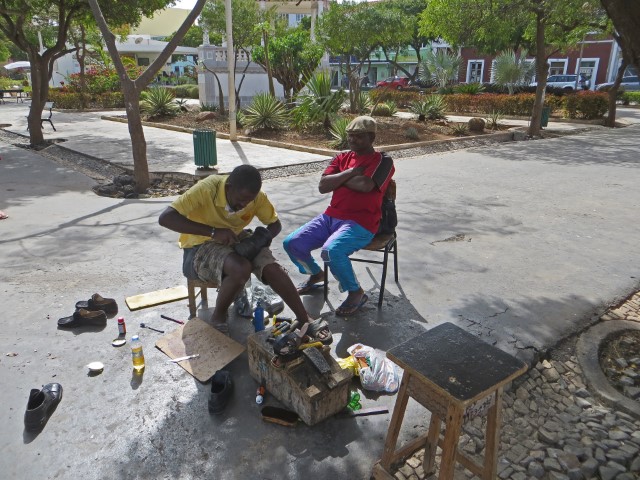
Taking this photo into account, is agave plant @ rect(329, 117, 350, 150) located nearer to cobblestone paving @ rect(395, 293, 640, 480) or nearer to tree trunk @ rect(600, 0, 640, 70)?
tree trunk @ rect(600, 0, 640, 70)

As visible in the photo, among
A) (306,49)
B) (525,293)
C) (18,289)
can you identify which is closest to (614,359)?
(525,293)

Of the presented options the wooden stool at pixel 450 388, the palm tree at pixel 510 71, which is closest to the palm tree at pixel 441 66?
the palm tree at pixel 510 71

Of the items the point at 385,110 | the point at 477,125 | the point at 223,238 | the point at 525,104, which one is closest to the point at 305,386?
the point at 223,238

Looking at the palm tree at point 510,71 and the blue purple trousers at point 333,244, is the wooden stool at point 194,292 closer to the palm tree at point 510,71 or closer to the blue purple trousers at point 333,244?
the blue purple trousers at point 333,244

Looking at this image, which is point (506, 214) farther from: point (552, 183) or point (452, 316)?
point (452, 316)

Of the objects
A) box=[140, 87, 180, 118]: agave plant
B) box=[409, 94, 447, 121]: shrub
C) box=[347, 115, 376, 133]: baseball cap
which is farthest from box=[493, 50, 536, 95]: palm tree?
box=[347, 115, 376, 133]: baseball cap

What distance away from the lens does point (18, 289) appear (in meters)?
4.04

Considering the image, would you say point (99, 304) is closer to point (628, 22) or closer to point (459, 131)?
point (628, 22)

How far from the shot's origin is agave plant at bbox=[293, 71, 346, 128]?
12961 mm

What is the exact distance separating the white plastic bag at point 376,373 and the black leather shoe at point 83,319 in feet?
6.17

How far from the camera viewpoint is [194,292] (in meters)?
3.56

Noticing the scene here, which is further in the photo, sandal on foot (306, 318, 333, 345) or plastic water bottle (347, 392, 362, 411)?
sandal on foot (306, 318, 333, 345)

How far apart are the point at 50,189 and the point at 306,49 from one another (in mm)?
13229

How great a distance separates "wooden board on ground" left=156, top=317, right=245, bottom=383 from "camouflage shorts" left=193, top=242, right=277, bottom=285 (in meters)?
0.37
